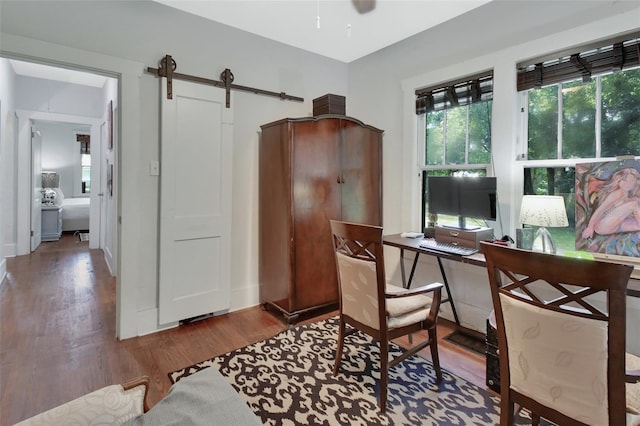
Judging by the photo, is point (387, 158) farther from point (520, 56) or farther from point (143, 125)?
point (143, 125)

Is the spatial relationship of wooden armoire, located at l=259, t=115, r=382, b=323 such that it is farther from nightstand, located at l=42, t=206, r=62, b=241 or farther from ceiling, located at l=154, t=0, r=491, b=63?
nightstand, located at l=42, t=206, r=62, b=241

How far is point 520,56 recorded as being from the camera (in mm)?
2457

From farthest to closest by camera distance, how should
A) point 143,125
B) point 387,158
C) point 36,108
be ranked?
1. point 36,108
2. point 387,158
3. point 143,125

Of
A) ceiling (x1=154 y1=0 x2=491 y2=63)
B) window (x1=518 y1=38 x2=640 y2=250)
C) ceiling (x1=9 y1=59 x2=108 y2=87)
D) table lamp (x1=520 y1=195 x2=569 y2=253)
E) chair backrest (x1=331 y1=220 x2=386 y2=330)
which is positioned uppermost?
ceiling (x1=9 y1=59 x2=108 y2=87)

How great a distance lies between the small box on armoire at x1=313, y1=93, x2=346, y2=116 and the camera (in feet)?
10.5

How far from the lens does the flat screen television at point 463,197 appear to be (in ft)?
7.96

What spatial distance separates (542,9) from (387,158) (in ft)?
5.62

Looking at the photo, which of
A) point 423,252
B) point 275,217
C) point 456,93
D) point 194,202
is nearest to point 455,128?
point 456,93

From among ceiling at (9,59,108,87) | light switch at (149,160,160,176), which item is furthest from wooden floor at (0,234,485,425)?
ceiling at (9,59,108,87)

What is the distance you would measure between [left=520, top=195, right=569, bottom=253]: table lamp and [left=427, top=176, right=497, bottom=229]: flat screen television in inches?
11.4

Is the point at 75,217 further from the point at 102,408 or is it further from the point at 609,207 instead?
the point at 609,207

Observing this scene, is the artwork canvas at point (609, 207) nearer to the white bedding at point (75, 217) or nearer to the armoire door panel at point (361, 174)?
the armoire door panel at point (361, 174)

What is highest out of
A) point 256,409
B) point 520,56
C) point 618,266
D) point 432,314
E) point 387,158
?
point 520,56

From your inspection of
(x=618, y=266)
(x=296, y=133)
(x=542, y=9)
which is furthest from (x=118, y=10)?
(x=618, y=266)
